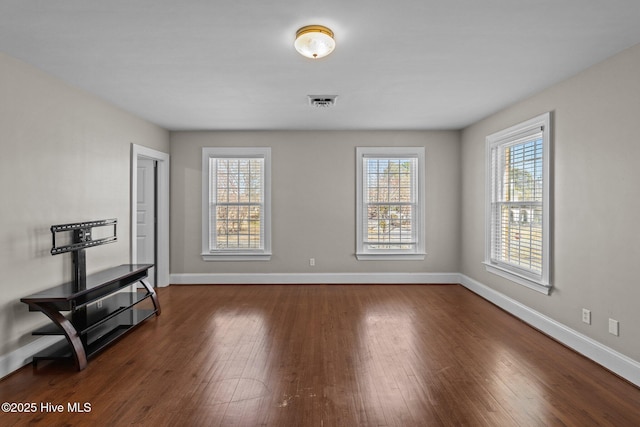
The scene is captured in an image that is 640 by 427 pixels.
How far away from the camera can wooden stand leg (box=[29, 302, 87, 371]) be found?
2707 millimetres

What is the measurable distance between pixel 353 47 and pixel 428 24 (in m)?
0.58

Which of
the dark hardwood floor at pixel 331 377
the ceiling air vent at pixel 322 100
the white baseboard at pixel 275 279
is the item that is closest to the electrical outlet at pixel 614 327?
the dark hardwood floor at pixel 331 377

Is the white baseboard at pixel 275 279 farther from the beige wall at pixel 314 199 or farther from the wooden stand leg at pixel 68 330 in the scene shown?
the wooden stand leg at pixel 68 330

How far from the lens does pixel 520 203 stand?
4047 millimetres

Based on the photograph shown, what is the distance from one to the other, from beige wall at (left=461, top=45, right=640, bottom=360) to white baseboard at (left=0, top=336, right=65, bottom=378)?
4787 mm

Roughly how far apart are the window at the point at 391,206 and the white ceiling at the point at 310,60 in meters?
1.56

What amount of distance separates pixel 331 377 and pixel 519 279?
2.69 meters

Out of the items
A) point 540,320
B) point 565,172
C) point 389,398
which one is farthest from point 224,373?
point 565,172

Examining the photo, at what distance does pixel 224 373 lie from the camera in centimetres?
270

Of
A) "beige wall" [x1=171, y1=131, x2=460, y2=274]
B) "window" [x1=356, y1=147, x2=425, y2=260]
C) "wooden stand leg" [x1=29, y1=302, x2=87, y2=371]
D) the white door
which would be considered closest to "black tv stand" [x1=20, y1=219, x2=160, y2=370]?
"wooden stand leg" [x1=29, y1=302, x2=87, y2=371]

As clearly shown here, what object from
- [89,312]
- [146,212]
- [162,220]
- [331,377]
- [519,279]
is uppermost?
[146,212]

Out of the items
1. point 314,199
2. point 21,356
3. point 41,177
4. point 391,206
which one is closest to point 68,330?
point 21,356

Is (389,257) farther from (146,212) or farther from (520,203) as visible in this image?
(146,212)

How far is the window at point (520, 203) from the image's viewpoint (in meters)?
3.59
